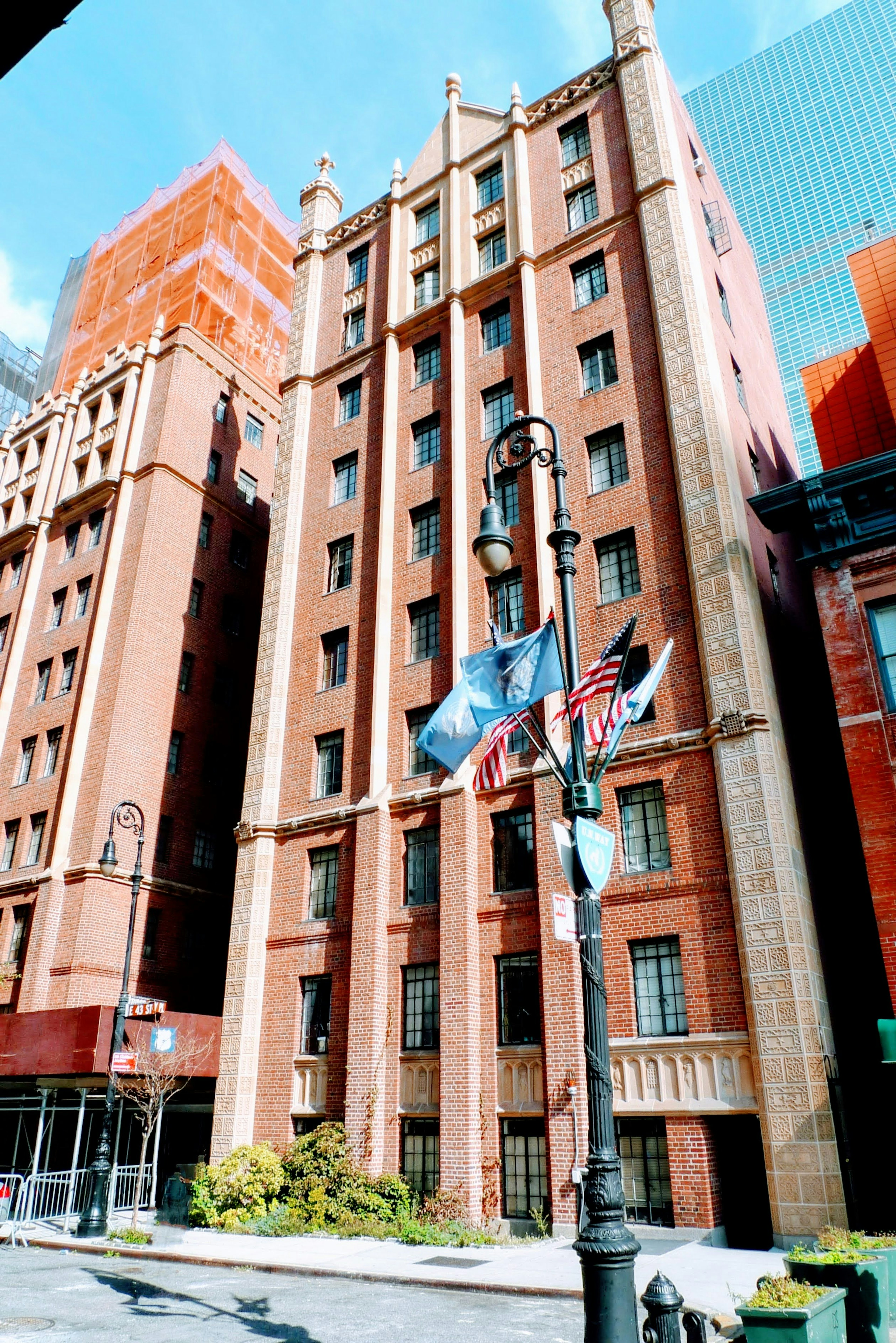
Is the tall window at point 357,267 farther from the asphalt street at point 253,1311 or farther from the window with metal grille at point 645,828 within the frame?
the asphalt street at point 253,1311

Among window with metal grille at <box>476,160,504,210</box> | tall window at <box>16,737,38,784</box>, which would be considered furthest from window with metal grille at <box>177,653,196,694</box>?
window with metal grille at <box>476,160,504,210</box>

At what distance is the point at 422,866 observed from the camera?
2422 centimetres

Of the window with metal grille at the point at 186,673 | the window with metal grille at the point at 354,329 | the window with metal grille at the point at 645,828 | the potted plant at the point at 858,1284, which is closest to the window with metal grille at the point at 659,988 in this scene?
the window with metal grille at the point at 645,828

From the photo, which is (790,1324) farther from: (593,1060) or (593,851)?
(593,851)

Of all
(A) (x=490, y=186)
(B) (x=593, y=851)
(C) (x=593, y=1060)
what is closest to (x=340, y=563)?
(A) (x=490, y=186)

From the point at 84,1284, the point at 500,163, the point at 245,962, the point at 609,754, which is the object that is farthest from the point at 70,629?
the point at 609,754

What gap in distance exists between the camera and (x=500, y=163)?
32.7m

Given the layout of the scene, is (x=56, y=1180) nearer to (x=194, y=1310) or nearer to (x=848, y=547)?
(x=194, y=1310)

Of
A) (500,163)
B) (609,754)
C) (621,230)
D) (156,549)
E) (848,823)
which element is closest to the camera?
(609,754)

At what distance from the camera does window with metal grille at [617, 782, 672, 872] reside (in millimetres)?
20406

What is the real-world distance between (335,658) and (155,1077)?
41.7 ft

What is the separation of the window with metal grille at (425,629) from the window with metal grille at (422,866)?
5.07m

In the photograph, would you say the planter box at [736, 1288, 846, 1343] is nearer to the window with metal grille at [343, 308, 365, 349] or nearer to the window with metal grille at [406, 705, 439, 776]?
the window with metal grille at [406, 705, 439, 776]

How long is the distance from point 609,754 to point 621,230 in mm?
22750
